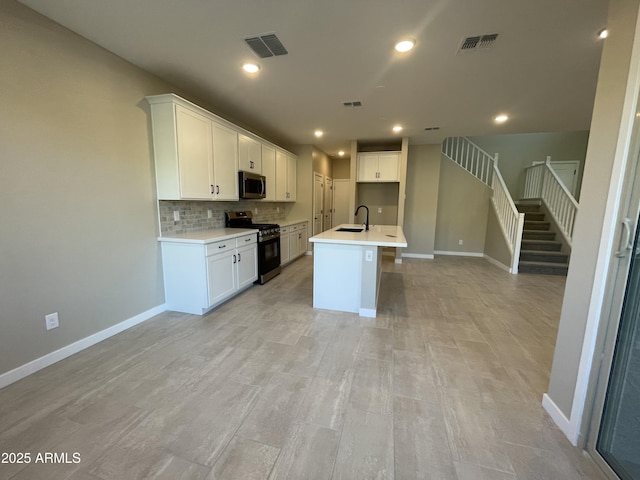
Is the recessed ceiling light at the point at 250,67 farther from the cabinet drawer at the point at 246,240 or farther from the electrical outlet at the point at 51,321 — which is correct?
the electrical outlet at the point at 51,321

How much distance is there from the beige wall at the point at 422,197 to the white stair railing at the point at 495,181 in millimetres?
855

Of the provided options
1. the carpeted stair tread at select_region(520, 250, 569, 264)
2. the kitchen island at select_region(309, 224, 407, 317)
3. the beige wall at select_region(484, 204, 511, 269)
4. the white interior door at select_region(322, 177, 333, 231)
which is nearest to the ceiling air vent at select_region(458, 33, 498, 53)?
the kitchen island at select_region(309, 224, 407, 317)

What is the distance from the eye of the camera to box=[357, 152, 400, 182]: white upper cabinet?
5.77 m

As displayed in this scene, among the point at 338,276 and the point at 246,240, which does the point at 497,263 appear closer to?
the point at 338,276

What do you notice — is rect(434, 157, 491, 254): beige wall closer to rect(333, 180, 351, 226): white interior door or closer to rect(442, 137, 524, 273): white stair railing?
rect(442, 137, 524, 273): white stair railing

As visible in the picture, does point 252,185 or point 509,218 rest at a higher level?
point 252,185

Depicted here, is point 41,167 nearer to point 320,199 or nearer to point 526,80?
point 526,80

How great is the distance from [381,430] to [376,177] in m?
5.17

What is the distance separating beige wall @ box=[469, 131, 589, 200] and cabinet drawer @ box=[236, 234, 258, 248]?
6.68 m

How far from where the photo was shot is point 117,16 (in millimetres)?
1957

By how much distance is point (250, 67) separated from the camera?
2689 millimetres

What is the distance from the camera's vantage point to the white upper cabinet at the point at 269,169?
474 centimetres

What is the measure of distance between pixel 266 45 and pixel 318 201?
15.1ft

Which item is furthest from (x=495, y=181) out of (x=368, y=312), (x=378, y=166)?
(x=368, y=312)
